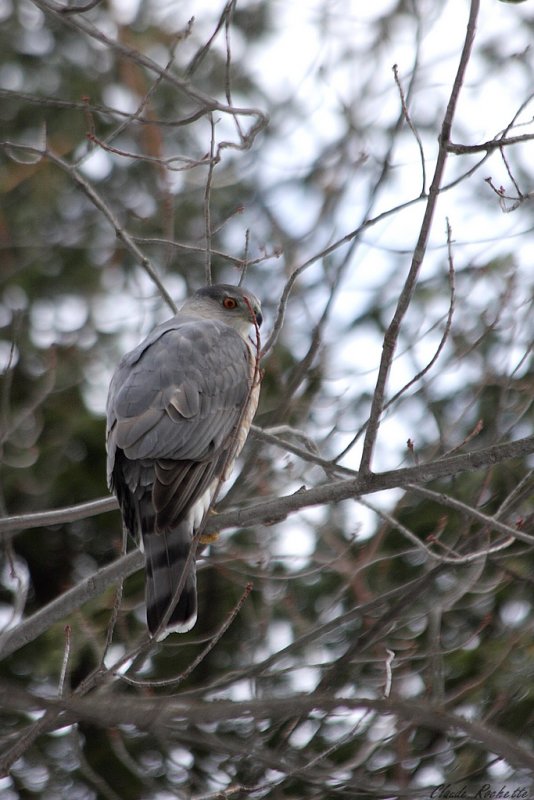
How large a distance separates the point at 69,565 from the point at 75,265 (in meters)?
2.41

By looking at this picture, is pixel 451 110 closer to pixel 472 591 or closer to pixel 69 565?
pixel 472 591

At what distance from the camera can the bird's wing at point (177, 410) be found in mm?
4238

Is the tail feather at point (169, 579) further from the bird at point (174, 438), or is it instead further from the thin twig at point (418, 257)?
the thin twig at point (418, 257)

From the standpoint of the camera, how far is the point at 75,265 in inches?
301

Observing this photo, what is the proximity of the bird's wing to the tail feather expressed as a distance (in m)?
0.06

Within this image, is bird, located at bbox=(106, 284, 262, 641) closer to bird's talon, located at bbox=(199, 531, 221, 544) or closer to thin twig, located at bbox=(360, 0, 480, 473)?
bird's talon, located at bbox=(199, 531, 221, 544)

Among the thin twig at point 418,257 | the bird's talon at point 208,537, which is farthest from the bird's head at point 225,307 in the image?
the thin twig at point 418,257

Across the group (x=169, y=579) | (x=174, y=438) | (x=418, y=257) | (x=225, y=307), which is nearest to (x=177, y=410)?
A: (x=174, y=438)

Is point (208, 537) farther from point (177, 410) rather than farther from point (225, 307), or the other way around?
point (225, 307)

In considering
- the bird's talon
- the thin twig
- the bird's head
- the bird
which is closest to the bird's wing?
the bird

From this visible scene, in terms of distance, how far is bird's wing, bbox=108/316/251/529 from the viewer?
424cm

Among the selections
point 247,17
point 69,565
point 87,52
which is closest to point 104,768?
point 69,565

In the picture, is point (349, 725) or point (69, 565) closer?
point (349, 725)

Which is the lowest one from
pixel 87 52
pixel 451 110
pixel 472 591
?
pixel 472 591
